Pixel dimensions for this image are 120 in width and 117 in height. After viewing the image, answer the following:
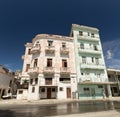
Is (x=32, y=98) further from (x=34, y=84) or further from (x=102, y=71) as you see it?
(x=102, y=71)

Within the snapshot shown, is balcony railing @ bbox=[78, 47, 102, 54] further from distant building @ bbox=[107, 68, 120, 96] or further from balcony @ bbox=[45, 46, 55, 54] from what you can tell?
balcony @ bbox=[45, 46, 55, 54]

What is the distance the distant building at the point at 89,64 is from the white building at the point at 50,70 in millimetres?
1794

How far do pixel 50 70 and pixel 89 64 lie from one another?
10.8 meters

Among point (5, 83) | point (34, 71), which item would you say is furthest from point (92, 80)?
point (5, 83)

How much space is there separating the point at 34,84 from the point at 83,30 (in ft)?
71.4

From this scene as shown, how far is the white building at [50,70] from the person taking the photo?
2283 centimetres

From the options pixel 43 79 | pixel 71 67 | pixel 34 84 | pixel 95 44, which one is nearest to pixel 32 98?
pixel 34 84

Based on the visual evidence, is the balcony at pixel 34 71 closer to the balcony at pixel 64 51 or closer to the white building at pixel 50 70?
the white building at pixel 50 70

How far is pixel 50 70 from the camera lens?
24.0 meters

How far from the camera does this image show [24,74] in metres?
27.2

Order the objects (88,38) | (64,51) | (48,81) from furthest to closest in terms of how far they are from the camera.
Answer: (88,38) < (64,51) < (48,81)

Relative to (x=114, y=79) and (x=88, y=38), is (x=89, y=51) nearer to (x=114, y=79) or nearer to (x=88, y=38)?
(x=88, y=38)

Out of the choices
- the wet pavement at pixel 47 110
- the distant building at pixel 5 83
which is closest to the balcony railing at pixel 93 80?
the wet pavement at pixel 47 110

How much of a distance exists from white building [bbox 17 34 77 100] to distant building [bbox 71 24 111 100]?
1.79 metres
